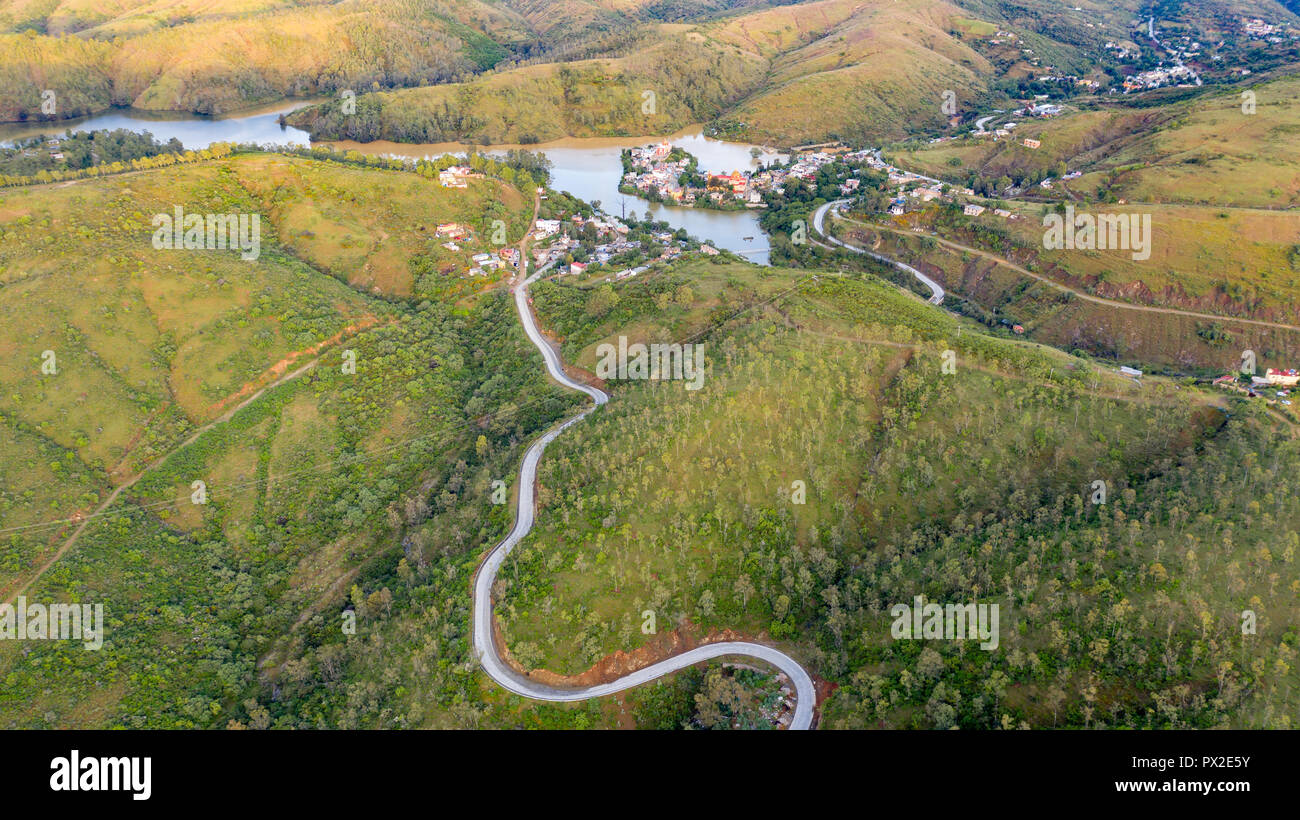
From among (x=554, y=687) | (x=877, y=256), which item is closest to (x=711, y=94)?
(x=877, y=256)

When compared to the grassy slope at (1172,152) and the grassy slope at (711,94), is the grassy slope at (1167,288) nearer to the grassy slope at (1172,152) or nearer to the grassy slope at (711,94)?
the grassy slope at (1172,152)

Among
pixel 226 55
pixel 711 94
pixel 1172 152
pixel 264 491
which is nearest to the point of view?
pixel 264 491

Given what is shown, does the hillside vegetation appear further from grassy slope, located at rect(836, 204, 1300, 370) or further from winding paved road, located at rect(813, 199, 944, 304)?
winding paved road, located at rect(813, 199, 944, 304)


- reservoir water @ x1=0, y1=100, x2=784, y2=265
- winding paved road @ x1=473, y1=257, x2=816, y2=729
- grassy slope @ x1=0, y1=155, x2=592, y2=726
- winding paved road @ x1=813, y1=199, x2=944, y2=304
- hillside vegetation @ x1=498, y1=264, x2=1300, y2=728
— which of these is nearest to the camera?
hillside vegetation @ x1=498, y1=264, x2=1300, y2=728

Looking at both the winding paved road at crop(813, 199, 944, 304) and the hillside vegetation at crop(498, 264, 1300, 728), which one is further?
the winding paved road at crop(813, 199, 944, 304)

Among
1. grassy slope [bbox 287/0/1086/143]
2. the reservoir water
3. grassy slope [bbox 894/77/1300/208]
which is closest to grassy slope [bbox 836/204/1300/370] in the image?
grassy slope [bbox 894/77/1300/208]

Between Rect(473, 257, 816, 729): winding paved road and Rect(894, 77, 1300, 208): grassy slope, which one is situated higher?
Rect(894, 77, 1300, 208): grassy slope

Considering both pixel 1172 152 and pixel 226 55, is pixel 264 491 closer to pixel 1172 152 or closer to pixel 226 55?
pixel 1172 152

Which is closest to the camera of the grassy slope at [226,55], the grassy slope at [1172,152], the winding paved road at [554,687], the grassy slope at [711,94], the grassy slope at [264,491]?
the winding paved road at [554,687]

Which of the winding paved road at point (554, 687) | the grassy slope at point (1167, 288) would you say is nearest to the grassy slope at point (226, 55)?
the grassy slope at point (1167, 288)
